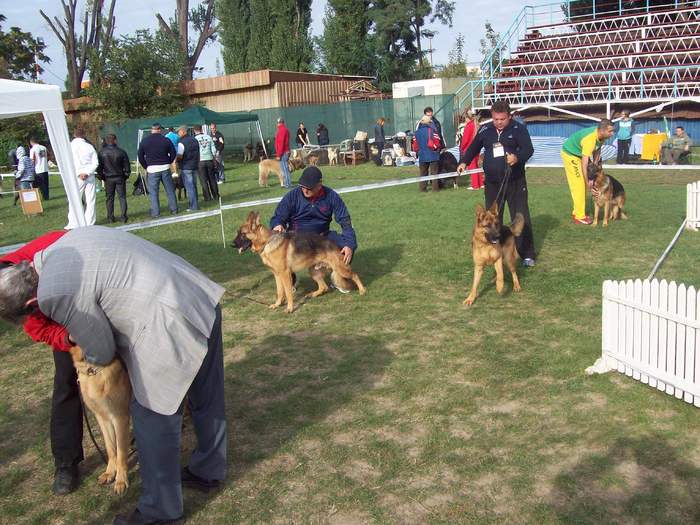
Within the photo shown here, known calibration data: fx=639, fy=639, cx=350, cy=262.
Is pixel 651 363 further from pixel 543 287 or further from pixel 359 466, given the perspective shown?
pixel 543 287

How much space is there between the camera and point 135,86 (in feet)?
116

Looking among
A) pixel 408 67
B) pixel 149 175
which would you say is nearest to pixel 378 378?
pixel 149 175

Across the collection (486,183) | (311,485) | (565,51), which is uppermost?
(565,51)

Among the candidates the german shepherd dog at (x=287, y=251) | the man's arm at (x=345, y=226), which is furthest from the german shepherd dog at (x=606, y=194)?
the german shepherd dog at (x=287, y=251)

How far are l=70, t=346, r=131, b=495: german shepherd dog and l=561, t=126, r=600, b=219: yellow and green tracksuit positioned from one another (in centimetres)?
827

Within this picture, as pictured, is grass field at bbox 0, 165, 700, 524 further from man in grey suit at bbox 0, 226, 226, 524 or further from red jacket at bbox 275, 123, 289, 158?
red jacket at bbox 275, 123, 289, 158

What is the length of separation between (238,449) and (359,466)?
0.80m

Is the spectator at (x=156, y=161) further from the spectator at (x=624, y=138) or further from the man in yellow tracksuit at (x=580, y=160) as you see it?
the spectator at (x=624, y=138)

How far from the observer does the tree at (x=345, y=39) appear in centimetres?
4588

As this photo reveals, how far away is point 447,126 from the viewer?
29938mm

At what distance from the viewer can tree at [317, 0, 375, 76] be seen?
45.9 m

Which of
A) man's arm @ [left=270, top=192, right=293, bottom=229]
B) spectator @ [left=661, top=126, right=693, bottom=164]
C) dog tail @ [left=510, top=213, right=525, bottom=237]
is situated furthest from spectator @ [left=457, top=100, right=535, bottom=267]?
spectator @ [left=661, top=126, right=693, bottom=164]

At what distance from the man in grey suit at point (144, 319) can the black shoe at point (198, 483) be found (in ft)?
0.82

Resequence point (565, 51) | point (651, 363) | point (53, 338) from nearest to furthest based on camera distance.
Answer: point (53, 338), point (651, 363), point (565, 51)
